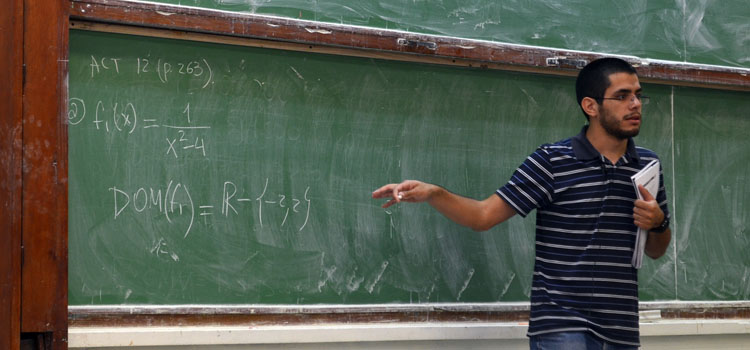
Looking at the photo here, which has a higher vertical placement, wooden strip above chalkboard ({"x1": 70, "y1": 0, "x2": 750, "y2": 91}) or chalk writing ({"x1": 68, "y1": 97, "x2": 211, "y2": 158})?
wooden strip above chalkboard ({"x1": 70, "y1": 0, "x2": 750, "y2": 91})

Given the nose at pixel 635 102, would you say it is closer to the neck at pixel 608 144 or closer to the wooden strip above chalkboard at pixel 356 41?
the neck at pixel 608 144

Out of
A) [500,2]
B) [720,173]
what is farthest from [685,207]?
[500,2]

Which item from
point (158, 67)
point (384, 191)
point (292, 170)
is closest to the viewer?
point (384, 191)

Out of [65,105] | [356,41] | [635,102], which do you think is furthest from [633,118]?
[65,105]

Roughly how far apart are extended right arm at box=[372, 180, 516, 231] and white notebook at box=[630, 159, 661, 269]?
35 cm

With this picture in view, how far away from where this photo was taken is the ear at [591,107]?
2.39m

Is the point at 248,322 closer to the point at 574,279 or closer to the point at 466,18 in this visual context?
the point at 574,279

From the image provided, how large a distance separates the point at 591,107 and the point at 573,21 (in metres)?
0.68

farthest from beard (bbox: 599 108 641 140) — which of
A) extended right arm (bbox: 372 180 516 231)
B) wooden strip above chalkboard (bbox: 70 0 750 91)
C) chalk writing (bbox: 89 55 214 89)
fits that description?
chalk writing (bbox: 89 55 214 89)

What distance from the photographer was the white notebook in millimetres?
2227

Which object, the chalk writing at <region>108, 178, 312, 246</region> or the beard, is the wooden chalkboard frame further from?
the beard

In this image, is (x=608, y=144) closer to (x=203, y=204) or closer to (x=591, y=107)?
(x=591, y=107)

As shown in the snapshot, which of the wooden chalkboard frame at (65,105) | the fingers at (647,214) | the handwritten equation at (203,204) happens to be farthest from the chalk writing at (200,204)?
the fingers at (647,214)

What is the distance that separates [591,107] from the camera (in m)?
2.41
